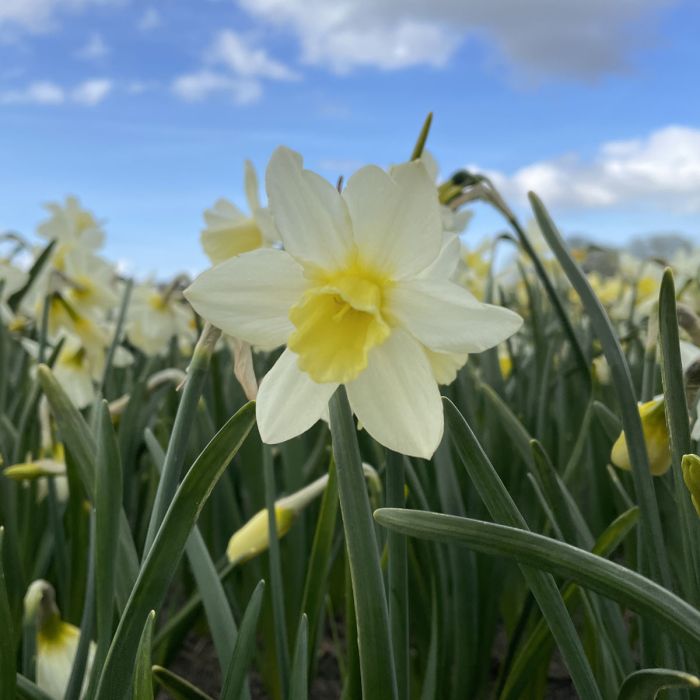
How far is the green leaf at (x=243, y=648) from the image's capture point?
97 centimetres

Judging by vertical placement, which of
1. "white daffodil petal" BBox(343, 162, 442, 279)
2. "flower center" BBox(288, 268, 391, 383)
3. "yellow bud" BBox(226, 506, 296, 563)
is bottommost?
"yellow bud" BBox(226, 506, 296, 563)

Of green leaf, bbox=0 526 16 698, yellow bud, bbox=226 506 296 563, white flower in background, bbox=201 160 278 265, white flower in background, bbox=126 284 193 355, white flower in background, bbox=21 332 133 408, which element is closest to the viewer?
green leaf, bbox=0 526 16 698

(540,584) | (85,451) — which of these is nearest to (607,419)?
(540,584)

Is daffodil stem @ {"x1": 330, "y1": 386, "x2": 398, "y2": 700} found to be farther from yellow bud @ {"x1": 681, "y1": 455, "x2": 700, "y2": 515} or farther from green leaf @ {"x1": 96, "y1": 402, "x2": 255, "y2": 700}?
yellow bud @ {"x1": 681, "y1": 455, "x2": 700, "y2": 515}

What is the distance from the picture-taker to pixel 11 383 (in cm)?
311

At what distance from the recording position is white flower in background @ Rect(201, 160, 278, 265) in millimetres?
1662

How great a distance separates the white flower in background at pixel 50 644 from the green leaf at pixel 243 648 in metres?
0.38

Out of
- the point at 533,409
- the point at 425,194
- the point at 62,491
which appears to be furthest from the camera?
the point at 533,409

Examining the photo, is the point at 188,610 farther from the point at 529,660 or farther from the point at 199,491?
the point at 199,491

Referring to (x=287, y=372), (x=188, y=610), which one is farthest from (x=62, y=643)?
(x=287, y=372)

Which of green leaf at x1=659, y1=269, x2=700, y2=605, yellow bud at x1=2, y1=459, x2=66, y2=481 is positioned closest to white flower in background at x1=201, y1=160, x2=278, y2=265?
yellow bud at x1=2, y1=459, x2=66, y2=481

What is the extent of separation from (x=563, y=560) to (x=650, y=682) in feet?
0.54

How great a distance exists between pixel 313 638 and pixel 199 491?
2.31 feet

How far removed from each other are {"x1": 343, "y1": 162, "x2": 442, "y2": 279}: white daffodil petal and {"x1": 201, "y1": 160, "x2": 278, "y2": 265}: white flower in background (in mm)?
784
